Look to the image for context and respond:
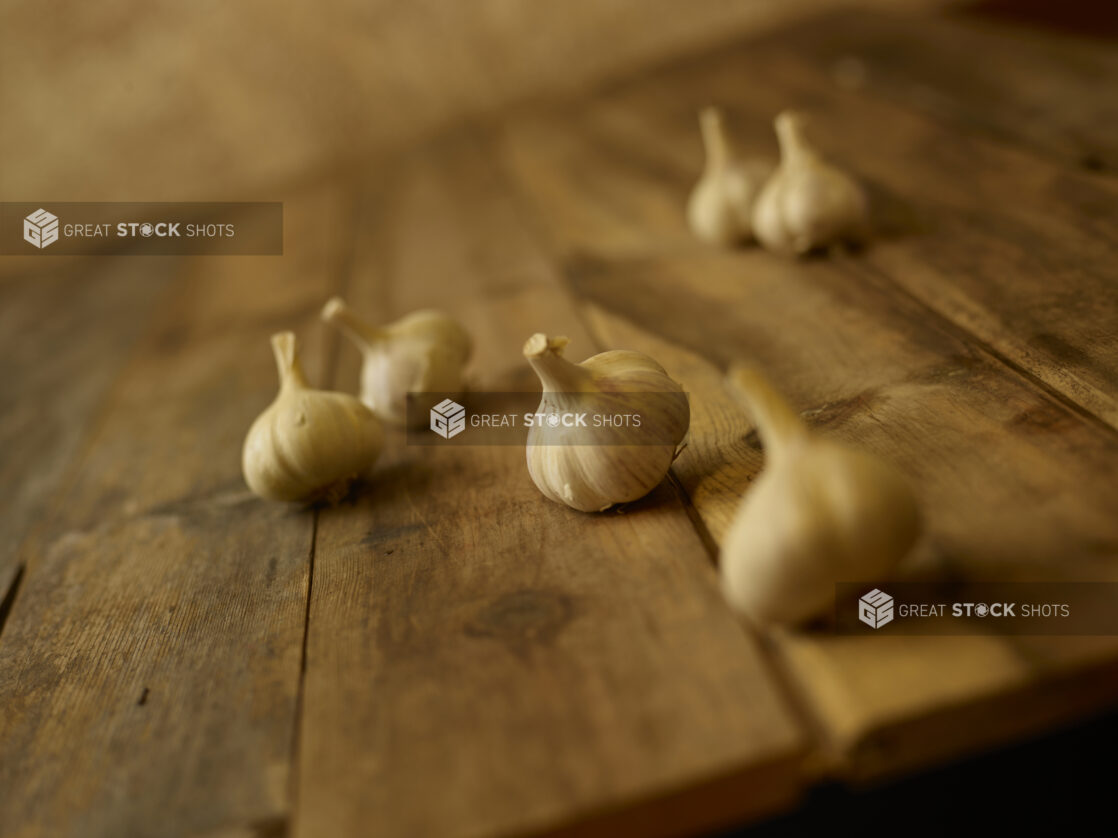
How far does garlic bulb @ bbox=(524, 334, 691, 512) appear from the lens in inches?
24.6

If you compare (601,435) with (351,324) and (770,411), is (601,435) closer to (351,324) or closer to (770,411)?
(770,411)

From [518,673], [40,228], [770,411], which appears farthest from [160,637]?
[40,228]

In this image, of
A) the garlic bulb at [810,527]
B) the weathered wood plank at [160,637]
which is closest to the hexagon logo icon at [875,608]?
the garlic bulb at [810,527]

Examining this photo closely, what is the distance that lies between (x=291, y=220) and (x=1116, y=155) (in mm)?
1392

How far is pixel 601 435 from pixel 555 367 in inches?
2.1

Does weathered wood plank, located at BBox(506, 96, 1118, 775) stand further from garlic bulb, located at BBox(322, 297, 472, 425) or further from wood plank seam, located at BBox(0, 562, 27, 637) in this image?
wood plank seam, located at BBox(0, 562, 27, 637)

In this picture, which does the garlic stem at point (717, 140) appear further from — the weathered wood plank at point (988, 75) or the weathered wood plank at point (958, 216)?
the weathered wood plank at point (988, 75)

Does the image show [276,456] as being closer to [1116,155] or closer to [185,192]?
[1116,155]

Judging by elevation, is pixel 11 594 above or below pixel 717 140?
below

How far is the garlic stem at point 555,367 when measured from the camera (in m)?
0.60

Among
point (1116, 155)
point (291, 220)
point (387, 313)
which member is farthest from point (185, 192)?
point (1116, 155)

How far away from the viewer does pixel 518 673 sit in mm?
534

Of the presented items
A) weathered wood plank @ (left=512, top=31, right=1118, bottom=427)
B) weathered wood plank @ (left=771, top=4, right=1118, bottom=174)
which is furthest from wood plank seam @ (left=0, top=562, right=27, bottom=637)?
weathered wood plank @ (left=771, top=4, right=1118, bottom=174)

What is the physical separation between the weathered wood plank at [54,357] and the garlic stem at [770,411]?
2.14ft
